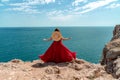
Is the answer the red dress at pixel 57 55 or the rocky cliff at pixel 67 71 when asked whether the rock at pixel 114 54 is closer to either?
the rocky cliff at pixel 67 71

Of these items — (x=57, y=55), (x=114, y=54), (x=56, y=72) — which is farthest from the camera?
(x=57, y=55)

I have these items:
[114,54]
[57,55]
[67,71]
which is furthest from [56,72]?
[114,54]

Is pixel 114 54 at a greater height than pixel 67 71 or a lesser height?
greater

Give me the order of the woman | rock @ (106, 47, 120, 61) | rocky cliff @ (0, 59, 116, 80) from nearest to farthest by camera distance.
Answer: rocky cliff @ (0, 59, 116, 80) → rock @ (106, 47, 120, 61) → the woman

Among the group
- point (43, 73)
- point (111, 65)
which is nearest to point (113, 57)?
point (111, 65)

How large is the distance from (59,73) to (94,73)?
1961 mm

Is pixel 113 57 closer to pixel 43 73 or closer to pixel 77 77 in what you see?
pixel 77 77

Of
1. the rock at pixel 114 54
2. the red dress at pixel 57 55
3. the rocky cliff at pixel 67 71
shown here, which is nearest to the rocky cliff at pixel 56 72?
the rocky cliff at pixel 67 71

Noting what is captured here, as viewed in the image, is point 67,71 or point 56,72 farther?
point 67,71

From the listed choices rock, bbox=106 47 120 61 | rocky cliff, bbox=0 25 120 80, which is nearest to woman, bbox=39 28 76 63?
rocky cliff, bbox=0 25 120 80

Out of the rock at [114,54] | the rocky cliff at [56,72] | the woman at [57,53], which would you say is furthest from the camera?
the woman at [57,53]

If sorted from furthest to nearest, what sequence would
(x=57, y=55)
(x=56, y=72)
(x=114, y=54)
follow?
1. (x=57, y=55)
2. (x=114, y=54)
3. (x=56, y=72)

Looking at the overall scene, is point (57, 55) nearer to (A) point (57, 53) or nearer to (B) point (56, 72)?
(A) point (57, 53)

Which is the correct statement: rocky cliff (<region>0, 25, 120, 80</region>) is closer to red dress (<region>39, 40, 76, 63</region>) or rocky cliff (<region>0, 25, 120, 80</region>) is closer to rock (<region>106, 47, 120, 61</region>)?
rock (<region>106, 47, 120, 61</region>)
